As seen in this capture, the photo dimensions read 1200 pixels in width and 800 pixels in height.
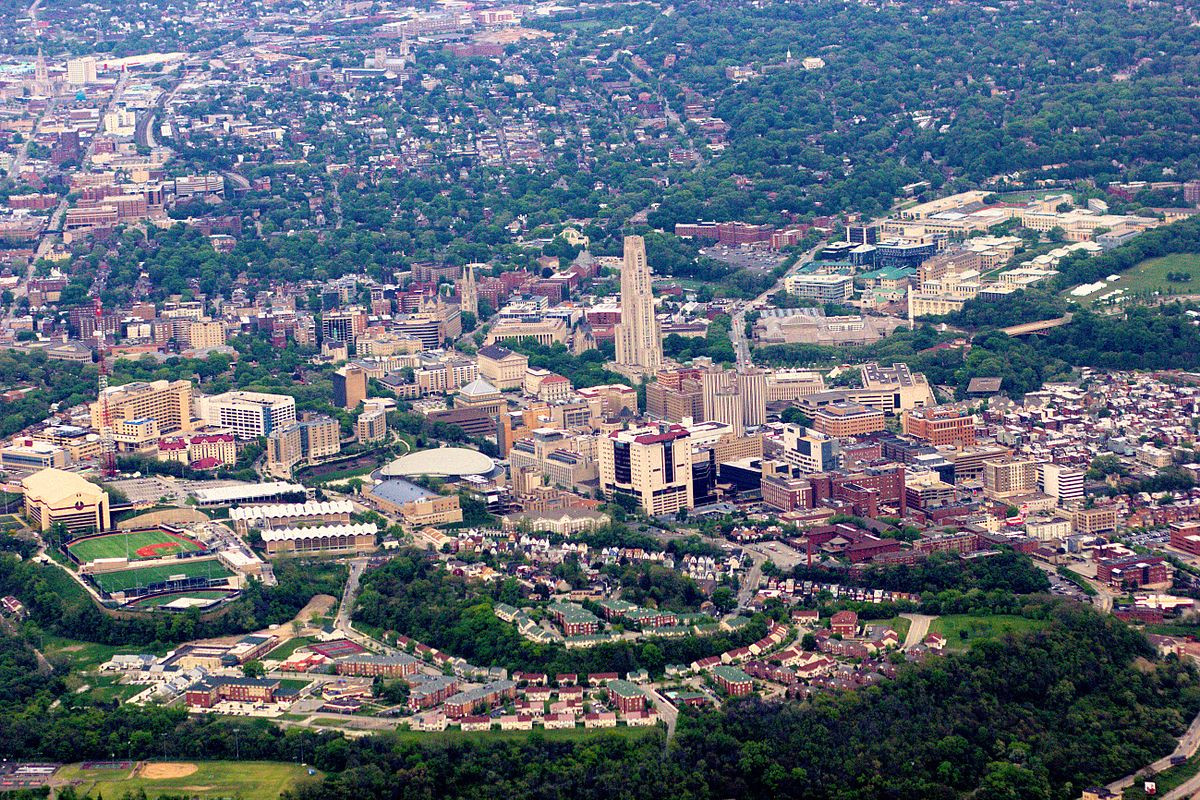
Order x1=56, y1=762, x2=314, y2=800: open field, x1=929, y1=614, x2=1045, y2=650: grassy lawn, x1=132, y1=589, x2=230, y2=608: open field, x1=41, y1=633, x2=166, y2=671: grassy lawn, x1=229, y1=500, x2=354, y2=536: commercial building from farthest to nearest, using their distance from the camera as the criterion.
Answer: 1. x1=229, y1=500, x2=354, y2=536: commercial building
2. x1=132, y1=589, x2=230, y2=608: open field
3. x1=41, y1=633, x2=166, y2=671: grassy lawn
4. x1=929, y1=614, x2=1045, y2=650: grassy lawn
5. x1=56, y1=762, x2=314, y2=800: open field

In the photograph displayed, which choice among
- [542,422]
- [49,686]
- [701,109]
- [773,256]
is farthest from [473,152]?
[49,686]

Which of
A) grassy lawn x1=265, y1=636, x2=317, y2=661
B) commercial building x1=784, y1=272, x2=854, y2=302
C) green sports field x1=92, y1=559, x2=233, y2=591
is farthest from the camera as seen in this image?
commercial building x1=784, y1=272, x2=854, y2=302

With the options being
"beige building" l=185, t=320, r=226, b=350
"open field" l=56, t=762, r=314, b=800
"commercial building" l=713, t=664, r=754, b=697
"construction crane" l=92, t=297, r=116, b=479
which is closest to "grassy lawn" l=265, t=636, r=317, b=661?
"open field" l=56, t=762, r=314, b=800

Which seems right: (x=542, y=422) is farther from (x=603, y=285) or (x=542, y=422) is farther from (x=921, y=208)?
(x=921, y=208)

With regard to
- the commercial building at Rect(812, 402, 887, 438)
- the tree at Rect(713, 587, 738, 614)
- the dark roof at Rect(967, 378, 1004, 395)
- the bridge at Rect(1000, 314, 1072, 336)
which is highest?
the bridge at Rect(1000, 314, 1072, 336)

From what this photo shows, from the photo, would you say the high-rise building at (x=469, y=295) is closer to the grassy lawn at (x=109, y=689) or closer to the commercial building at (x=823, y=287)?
the commercial building at (x=823, y=287)

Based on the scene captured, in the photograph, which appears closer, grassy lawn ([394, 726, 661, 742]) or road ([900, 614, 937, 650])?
grassy lawn ([394, 726, 661, 742])

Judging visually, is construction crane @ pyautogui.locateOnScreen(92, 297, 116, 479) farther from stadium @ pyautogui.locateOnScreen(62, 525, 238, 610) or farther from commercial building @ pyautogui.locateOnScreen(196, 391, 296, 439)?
stadium @ pyautogui.locateOnScreen(62, 525, 238, 610)
